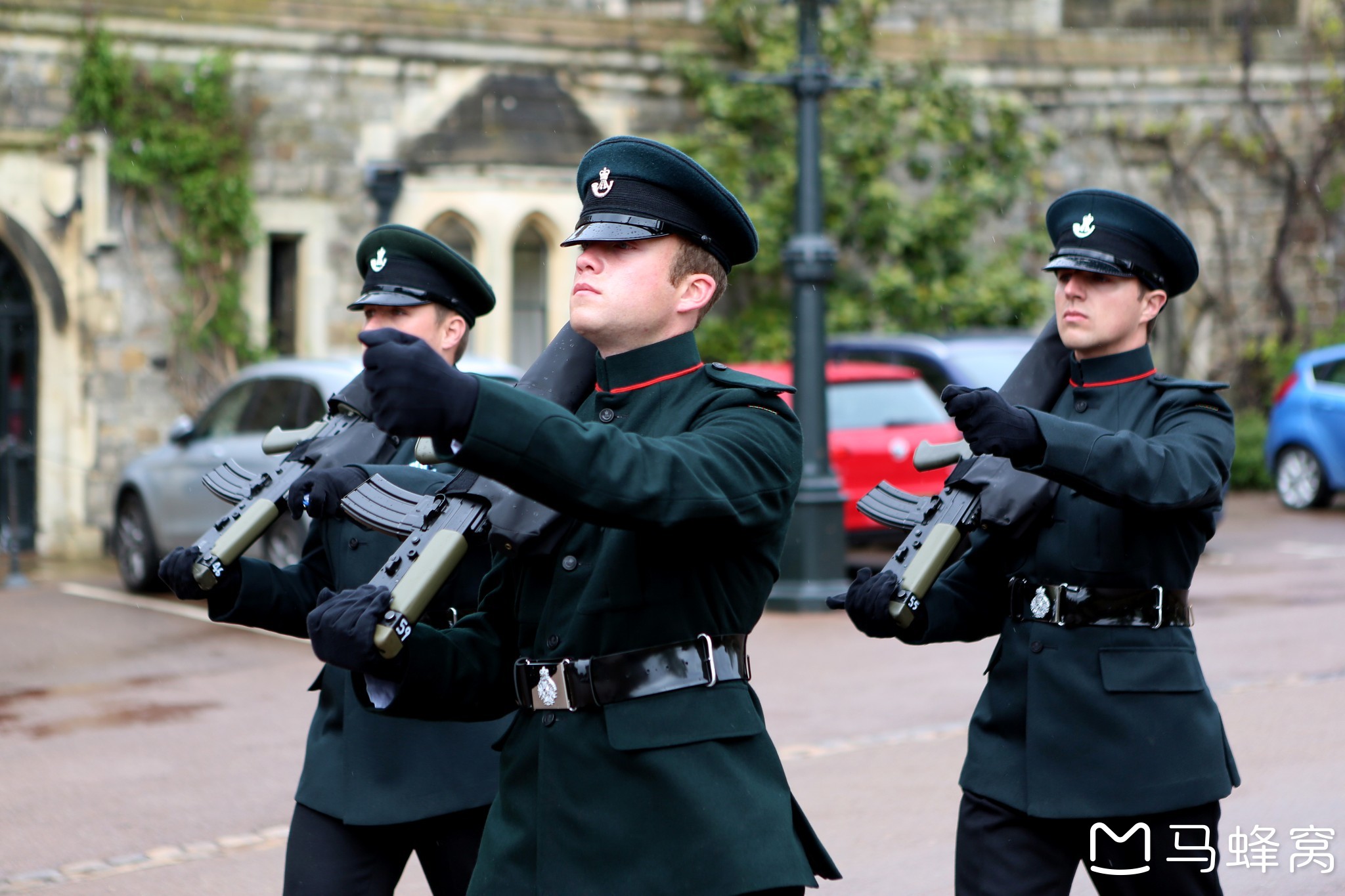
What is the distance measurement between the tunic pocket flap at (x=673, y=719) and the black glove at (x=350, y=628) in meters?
0.36

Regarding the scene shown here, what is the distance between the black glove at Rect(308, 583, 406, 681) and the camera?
2.39 m

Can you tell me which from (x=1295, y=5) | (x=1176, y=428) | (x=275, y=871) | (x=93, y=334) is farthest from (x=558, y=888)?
(x=1295, y=5)

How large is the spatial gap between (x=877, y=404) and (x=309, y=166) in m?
5.94

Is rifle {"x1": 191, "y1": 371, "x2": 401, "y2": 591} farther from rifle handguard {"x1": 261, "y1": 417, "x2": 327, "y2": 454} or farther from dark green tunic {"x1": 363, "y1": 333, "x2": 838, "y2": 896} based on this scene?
dark green tunic {"x1": 363, "y1": 333, "x2": 838, "y2": 896}

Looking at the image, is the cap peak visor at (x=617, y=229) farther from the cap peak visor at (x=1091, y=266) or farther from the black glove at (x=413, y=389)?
the cap peak visor at (x=1091, y=266)

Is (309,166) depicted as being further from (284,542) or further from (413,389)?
(413,389)

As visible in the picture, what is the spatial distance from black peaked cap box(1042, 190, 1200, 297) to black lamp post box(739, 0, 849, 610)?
7.22 metres

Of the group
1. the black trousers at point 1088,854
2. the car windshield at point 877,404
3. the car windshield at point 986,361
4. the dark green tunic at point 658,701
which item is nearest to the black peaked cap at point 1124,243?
Result: the black trousers at point 1088,854

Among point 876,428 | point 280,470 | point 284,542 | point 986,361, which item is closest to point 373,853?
point 280,470

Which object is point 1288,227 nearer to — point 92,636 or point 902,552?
point 92,636

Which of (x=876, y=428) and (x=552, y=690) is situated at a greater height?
(x=552, y=690)

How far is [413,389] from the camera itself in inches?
81.6

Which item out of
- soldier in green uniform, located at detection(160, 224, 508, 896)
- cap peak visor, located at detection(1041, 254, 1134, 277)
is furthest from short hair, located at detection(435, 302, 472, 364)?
cap peak visor, located at detection(1041, 254, 1134, 277)

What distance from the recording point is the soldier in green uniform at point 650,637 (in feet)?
8.42
